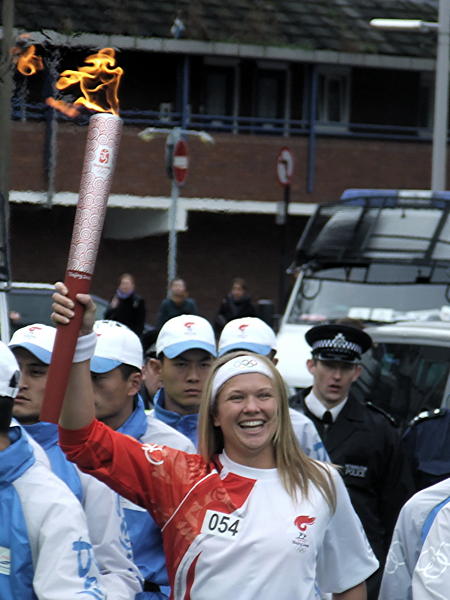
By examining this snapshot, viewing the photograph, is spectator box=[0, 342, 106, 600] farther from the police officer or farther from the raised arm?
the police officer

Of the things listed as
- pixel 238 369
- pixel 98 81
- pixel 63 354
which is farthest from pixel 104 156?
pixel 238 369

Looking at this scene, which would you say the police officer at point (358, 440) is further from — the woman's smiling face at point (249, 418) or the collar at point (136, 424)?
the woman's smiling face at point (249, 418)

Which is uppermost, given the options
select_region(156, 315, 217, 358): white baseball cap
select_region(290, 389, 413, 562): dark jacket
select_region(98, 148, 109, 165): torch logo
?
select_region(98, 148, 109, 165): torch logo

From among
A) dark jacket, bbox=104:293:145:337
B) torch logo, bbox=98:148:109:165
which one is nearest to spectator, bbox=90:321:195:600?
torch logo, bbox=98:148:109:165

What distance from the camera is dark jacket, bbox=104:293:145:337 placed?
53.6 feet

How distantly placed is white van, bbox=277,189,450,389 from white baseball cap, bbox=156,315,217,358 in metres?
6.70

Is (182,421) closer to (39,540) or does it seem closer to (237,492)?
(237,492)

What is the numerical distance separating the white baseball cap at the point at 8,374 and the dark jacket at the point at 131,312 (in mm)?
11723

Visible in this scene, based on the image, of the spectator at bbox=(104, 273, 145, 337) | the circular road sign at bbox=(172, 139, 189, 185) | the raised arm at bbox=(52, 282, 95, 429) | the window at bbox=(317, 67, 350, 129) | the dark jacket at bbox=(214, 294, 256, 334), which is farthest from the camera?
the window at bbox=(317, 67, 350, 129)

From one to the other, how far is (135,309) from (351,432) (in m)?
10.7

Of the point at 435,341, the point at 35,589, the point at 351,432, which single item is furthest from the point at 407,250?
the point at 35,589

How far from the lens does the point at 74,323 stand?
393 centimetres

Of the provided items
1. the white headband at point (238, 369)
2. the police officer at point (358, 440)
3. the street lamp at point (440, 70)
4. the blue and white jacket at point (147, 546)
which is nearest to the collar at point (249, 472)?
the white headband at point (238, 369)

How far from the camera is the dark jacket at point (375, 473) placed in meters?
6.92
